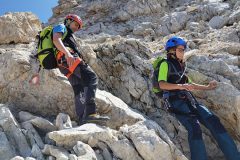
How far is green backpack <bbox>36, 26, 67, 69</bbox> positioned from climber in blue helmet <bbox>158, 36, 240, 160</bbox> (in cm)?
337

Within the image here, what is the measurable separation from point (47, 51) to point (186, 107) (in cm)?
455

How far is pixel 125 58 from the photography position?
43.2 ft

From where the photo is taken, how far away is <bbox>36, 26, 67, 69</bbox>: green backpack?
10.7m

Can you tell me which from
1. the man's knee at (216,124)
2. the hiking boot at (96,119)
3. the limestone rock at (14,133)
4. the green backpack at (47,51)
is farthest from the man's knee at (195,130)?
the green backpack at (47,51)

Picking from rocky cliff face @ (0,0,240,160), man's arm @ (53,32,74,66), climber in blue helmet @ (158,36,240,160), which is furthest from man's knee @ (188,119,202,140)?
man's arm @ (53,32,74,66)

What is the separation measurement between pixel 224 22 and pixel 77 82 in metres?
16.2

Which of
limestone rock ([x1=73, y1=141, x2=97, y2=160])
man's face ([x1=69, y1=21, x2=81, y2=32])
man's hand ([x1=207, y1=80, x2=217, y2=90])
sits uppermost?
man's face ([x1=69, y1=21, x2=81, y2=32])

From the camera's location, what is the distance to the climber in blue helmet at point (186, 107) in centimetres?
948

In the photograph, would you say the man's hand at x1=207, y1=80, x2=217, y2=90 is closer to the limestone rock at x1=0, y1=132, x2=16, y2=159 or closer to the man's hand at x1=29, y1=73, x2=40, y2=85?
the man's hand at x1=29, y1=73, x2=40, y2=85

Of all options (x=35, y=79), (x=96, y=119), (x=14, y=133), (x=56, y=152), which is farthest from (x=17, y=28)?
(x=56, y=152)

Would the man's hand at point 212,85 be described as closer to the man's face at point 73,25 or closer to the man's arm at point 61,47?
the man's arm at point 61,47

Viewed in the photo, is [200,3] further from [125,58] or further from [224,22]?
[125,58]

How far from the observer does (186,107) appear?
400 inches

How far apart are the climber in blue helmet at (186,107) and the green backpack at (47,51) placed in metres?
3.37
